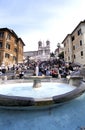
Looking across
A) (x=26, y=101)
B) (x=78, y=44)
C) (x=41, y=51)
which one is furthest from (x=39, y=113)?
(x=41, y=51)

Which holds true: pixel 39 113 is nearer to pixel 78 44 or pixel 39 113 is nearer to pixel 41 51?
pixel 78 44

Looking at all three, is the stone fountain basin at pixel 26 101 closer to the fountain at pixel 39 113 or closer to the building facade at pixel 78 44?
the fountain at pixel 39 113

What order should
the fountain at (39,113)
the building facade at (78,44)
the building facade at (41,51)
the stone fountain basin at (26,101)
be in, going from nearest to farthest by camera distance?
the fountain at (39,113)
the stone fountain basin at (26,101)
the building facade at (78,44)
the building facade at (41,51)

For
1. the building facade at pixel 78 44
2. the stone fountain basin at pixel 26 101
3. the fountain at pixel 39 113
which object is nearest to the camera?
the fountain at pixel 39 113

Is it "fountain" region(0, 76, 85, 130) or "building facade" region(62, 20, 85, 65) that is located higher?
"building facade" region(62, 20, 85, 65)

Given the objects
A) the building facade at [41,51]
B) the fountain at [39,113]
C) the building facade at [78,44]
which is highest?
the building facade at [41,51]

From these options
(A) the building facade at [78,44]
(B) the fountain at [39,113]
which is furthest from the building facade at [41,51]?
(B) the fountain at [39,113]

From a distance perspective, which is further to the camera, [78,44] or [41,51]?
[41,51]

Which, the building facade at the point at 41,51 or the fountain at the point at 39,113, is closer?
the fountain at the point at 39,113

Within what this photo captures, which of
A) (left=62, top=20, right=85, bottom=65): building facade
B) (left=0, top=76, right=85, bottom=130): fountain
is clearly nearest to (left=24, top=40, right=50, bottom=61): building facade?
(left=62, top=20, right=85, bottom=65): building facade

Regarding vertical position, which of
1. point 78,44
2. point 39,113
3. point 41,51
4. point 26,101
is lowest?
point 39,113

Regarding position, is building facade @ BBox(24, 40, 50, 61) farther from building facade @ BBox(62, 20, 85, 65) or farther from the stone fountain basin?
the stone fountain basin

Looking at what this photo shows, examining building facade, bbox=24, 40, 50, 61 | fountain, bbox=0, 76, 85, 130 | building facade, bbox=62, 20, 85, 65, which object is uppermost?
building facade, bbox=24, 40, 50, 61

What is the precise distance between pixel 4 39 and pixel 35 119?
39739mm
